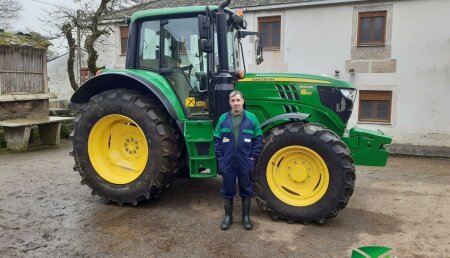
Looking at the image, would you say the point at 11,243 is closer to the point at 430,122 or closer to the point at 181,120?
the point at 181,120

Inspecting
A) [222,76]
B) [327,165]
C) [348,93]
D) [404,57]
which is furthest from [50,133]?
[404,57]

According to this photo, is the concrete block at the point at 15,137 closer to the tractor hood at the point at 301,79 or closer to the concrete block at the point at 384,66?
the tractor hood at the point at 301,79

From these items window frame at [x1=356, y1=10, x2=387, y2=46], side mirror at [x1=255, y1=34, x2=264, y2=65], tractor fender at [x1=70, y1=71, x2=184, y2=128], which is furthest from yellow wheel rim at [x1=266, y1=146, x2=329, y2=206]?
window frame at [x1=356, y1=10, x2=387, y2=46]

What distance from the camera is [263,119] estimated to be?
4945 mm

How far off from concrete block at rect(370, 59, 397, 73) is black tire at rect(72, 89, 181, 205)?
7730 millimetres

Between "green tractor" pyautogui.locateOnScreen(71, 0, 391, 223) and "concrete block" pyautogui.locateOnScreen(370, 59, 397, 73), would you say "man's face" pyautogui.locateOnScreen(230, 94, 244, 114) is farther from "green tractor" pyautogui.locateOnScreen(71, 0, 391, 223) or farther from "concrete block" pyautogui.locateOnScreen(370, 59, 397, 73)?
"concrete block" pyautogui.locateOnScreen(370, 59, 397, 73)

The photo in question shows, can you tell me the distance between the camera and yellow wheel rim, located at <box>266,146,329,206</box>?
4371mm

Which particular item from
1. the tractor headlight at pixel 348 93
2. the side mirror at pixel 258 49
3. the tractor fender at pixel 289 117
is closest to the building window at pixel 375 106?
the side mirror at pixel 258 49

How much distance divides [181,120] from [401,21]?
8013mm

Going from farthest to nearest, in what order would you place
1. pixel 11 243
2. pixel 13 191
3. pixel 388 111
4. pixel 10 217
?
pixel 388 111 < pixel 13 191 < pixel 10 217 < pixel 11 243

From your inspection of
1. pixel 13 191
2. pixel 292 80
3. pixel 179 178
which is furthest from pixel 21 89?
pixel 292 80

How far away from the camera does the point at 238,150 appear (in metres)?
4.17

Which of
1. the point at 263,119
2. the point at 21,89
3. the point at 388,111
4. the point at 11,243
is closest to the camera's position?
the point at 11,243

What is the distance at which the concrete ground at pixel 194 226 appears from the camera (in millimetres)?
3785
